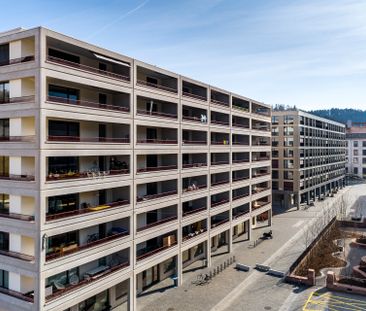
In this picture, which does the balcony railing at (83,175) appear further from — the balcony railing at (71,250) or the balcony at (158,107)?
the balcony at (158,107)

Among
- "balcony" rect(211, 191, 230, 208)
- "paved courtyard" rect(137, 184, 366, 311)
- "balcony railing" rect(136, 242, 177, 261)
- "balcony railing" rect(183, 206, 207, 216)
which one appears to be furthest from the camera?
"balcony" rect(211, 191, 230, 208)

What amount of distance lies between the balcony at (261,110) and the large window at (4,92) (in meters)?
40.9

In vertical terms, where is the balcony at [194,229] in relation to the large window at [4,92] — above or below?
below

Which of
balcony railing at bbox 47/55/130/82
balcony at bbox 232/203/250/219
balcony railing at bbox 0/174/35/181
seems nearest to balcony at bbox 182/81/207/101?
balcony railing at bbox 47/55/130/82

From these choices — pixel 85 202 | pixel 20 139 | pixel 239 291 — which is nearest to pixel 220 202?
pixel 239 291

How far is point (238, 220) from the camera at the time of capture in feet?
160

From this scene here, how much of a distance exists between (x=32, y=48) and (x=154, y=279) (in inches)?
1015

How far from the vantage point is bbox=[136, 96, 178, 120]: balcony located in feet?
113

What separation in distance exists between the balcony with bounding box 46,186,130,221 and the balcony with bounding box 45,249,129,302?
4.77 metres

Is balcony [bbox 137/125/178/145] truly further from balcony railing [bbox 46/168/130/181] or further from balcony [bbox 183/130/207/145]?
balcony railing [bbox 46/168/130/181]

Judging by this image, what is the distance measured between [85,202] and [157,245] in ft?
37.8

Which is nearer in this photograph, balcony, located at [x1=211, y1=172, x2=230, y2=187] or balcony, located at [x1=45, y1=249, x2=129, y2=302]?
balcony, located at [x1=45, y1=249, x2=129, y2=302]

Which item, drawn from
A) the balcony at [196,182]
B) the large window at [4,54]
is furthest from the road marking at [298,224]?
the large window at [4,54]

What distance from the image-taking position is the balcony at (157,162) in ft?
112
